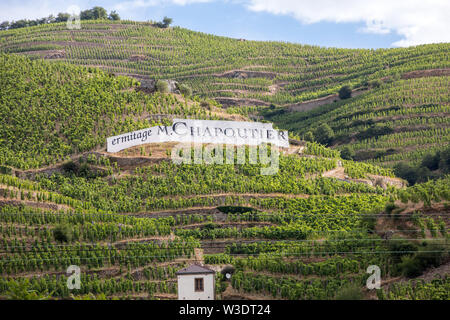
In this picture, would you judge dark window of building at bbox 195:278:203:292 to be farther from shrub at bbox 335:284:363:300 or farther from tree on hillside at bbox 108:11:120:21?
tree on hillside at bbox 108:11:120:21

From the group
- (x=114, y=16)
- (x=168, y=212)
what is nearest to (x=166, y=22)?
(x=114, y=16)

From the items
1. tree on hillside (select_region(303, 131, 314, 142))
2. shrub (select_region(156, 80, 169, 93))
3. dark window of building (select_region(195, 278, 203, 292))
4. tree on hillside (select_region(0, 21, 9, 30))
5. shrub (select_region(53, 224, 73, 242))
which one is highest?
tree on hillside (select_region(0, 21, 9, 30))

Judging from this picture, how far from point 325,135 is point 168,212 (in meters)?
35.0

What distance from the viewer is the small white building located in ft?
148

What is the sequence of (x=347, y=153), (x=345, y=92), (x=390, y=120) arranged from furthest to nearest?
1. (x=345, y=92)
2. (x=390, y=120)
3. (x=347, y=153)

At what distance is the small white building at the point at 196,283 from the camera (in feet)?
148

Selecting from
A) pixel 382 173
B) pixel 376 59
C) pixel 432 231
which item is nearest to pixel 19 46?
pixel 376 59

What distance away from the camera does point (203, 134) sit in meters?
69.7

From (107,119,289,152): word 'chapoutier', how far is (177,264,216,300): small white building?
965 inches

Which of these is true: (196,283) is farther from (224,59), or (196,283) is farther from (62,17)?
(62,17)

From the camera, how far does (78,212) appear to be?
5603cm

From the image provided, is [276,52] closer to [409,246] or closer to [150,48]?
[150,48]

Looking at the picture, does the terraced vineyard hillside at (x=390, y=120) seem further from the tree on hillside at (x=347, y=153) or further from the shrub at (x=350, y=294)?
the shrub at (x=350, y=294)

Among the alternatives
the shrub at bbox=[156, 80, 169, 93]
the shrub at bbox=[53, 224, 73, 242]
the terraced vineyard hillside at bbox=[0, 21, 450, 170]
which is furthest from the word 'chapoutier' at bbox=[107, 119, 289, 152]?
the shrub at bbox=[53, 224, 73, 242]
